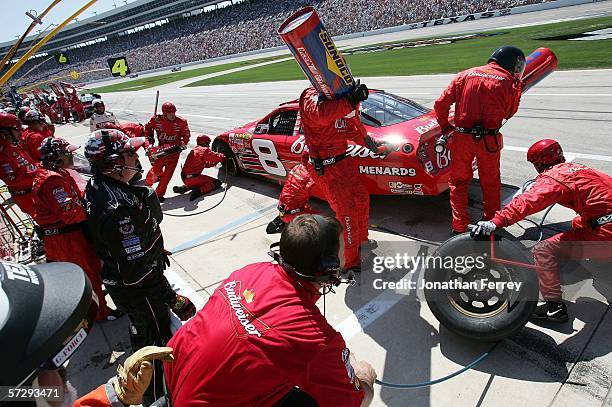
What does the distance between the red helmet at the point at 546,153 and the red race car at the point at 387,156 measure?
1184 mm

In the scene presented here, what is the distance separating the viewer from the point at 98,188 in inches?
110

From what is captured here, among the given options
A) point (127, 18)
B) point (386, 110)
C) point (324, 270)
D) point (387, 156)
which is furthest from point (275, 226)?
point (127, 18)

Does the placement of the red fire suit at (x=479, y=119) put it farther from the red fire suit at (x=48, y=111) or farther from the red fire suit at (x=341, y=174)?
the red fire suit at (x=48, y=111)

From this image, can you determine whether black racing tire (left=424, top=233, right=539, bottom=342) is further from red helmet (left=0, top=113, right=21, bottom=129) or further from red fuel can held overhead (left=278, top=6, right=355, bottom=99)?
red helmet (left=0, top=113, right=21, bottom=129)

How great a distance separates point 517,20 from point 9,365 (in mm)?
31861

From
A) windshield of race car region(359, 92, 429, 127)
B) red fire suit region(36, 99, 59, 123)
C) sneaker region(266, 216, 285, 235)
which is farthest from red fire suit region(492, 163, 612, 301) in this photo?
red fire suit region(36, 99, 59, 123)

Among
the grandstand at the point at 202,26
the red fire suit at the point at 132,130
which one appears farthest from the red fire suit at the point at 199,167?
the grandstand at the point at 202,26

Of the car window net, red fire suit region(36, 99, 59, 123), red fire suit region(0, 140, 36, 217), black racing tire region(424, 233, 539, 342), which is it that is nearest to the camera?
black racing tire region(424, 233, 539, 342)

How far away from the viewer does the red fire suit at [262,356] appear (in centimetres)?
150

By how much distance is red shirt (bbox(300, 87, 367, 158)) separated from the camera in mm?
3568

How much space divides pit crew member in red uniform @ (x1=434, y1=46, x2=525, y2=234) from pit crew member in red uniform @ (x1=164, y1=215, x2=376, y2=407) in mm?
2805

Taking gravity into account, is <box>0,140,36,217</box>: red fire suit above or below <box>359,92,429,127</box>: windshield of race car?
above

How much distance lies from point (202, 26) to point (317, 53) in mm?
73206

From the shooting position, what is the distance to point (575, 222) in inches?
127
